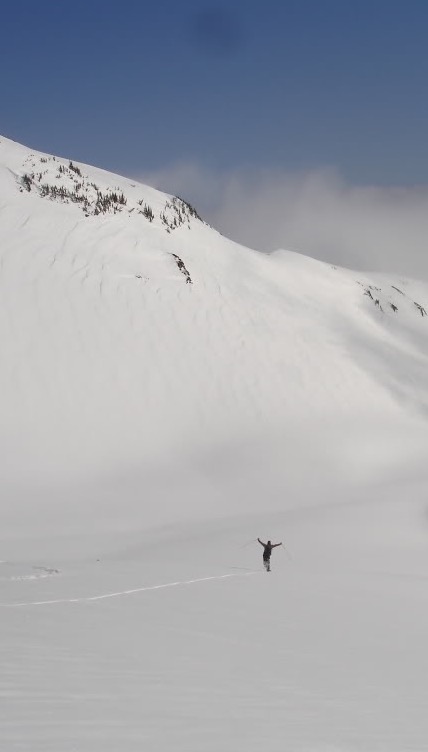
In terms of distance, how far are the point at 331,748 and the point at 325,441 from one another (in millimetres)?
29161

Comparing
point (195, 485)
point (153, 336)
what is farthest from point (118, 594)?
point (153, 336)

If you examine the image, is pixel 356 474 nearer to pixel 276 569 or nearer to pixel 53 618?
pixel 276 569

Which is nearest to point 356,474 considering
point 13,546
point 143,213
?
point 13,546

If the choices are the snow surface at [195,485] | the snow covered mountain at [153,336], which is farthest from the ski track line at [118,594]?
the snow covered mountain at [153,336]

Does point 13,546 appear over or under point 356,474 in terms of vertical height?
under

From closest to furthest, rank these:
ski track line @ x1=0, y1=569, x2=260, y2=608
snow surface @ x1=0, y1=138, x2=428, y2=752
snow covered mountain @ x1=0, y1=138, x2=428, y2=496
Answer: snow surface @ x1=0, y1=138, x2=428, y2=752 < ski track line @ x1=0, y1=569, x2=260, y2=608 < snow covered mountain @ x1=0, y1=138, x2=428, y2=496

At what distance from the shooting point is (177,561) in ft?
63.4

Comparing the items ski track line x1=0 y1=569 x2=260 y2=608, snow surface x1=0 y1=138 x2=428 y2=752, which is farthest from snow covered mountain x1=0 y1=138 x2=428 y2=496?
ski track line x1=0 y1=569 x2=260 y2=608

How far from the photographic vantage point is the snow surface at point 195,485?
251 inches

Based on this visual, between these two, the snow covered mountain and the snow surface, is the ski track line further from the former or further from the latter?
the snow covered mountain

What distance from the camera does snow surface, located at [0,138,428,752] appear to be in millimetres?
6379

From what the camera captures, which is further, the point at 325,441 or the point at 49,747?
the point at 325,441

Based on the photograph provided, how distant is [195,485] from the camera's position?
95.7 feet

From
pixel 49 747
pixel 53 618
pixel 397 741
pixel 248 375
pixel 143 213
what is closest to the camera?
pixel 49 747
